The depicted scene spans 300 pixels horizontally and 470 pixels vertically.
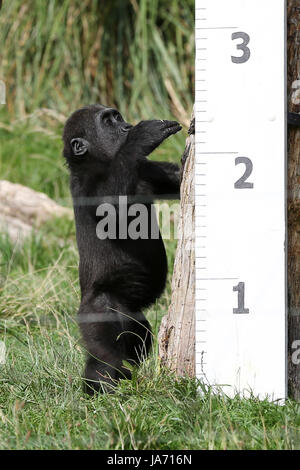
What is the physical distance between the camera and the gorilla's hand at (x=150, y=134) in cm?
Answer: 349

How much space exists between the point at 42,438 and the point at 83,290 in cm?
143

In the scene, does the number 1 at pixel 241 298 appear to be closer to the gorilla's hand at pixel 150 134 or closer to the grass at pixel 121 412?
the grass at pixel 121 412

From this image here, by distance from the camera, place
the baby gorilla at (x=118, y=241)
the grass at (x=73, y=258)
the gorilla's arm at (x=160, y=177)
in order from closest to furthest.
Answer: the grass at (x=73, y=258), the baby gorilla at (x=118, y=241), the gorilla's arm at (x=160, y=177)

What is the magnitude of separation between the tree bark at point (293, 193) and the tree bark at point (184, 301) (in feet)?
1.29

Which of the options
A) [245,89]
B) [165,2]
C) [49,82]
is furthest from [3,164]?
[245,89]

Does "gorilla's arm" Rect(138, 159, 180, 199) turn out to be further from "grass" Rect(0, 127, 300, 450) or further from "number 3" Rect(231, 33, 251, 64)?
"number 3" Rect(231, 33, 251, 64)

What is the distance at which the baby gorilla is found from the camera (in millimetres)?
3555

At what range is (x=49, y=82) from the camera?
25.3 feet

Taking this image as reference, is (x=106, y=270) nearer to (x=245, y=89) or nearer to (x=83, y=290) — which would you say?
(x=83, y=290)

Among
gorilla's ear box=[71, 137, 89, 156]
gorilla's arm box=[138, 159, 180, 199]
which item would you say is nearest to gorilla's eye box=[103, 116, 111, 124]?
gorilla's ear box=[71, 137, 89, 156]

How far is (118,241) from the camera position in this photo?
146 inches

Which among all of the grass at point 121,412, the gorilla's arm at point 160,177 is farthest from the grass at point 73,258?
the gorilla's arm at point 160,177

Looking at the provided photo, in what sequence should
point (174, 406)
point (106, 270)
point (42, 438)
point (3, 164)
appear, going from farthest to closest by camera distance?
1. point (3, 164)
2. point (106, 270)
3. point (174, 406)
4. point (42, 438)

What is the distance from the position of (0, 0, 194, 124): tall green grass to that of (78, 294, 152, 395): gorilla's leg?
4212 millimetres
